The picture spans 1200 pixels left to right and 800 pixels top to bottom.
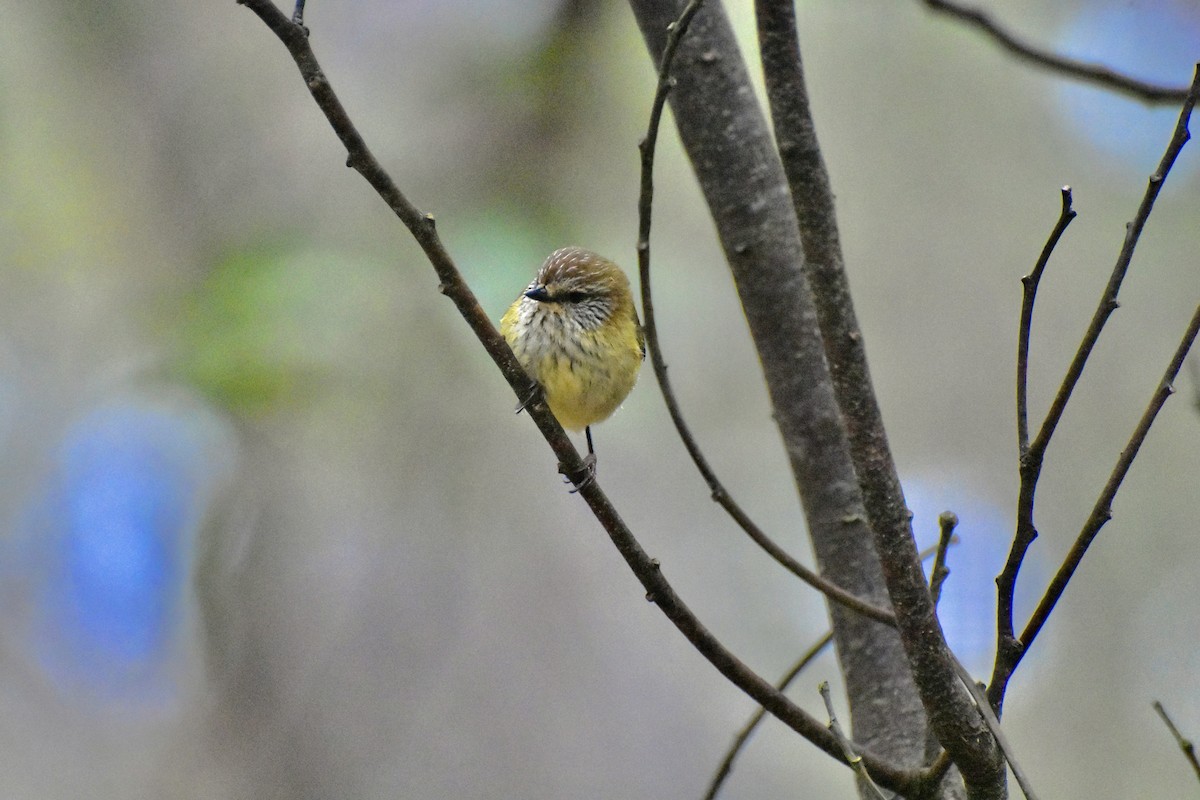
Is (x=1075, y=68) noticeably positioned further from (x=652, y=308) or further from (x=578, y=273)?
(x=578, y=273)

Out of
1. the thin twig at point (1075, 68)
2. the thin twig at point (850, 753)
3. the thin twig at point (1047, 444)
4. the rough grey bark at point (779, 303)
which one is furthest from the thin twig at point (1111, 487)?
the rough grey bark at point (779, 303)

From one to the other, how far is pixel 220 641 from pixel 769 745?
209 centimetres

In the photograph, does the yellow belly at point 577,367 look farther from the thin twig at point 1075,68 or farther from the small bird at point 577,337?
the thin twig at point 1075,68

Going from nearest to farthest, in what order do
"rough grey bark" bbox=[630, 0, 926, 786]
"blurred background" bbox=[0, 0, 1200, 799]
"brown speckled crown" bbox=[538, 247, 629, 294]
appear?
"rough grey bark" bbox=[630, 0, 926, 786]
"brown speckled crown" bbox=[538, 247, 629, 294]
"blurred background" bbox=[0, 0, 1200, 799]

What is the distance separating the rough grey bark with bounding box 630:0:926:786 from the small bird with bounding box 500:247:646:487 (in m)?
0.51

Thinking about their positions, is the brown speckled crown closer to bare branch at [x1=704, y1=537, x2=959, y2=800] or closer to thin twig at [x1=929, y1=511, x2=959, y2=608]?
bare branch at [x1=704, y1=537, x2=959, y2=800]

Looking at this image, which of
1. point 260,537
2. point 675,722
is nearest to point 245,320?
point 260,537

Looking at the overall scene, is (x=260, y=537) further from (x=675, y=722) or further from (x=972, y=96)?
(x=972, y=96)

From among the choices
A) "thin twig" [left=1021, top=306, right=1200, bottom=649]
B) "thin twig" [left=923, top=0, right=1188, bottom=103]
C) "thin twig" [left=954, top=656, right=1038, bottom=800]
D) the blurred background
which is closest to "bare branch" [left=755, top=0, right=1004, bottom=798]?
"thin twig" [left=954, top=656, right=1038, bottom=800]

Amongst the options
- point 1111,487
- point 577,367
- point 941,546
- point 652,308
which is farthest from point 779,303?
point 1111,487

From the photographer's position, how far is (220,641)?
3725 millimetres

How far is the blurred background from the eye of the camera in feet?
11.9

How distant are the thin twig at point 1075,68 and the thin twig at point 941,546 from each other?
709 millimetres

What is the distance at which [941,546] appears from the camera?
1250 millimetres
